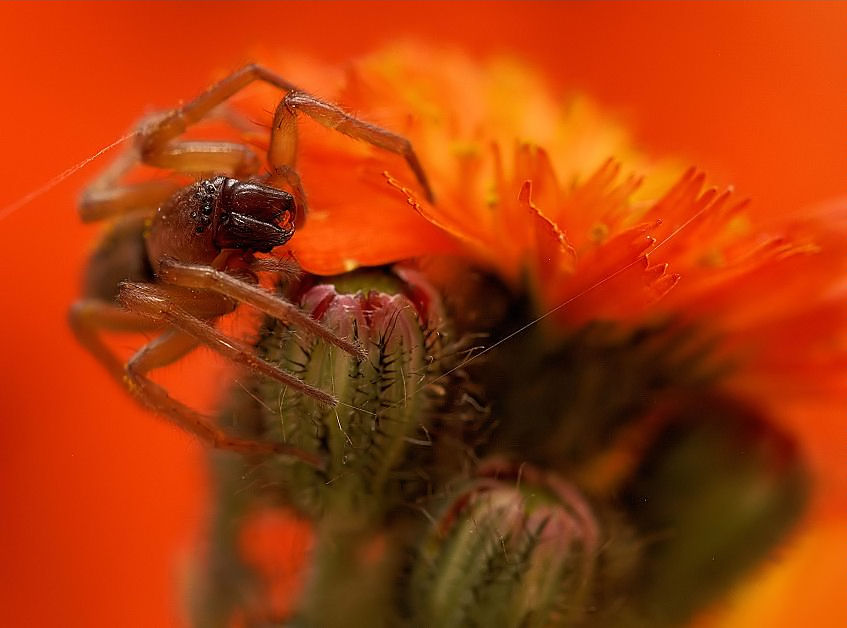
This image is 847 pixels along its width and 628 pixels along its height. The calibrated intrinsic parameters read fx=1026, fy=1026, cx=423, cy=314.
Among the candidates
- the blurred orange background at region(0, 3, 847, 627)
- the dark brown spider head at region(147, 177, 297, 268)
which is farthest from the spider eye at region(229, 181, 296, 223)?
the blurred orange background at region(0, 3, 847, 627)

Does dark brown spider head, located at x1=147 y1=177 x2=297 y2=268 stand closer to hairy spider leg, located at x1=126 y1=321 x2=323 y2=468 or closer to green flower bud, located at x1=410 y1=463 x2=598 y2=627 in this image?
hairy spider leg, located at x1=126 y1=321 x2=323 y2=468

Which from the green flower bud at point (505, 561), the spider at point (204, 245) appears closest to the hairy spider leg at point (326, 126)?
the spider at point (204, 245)

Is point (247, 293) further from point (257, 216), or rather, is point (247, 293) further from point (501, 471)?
point (501, 471)

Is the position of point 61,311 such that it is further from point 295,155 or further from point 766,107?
point 766,107

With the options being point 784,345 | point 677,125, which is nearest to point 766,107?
point 677,125

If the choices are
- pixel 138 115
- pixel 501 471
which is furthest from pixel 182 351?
pixel 138 115

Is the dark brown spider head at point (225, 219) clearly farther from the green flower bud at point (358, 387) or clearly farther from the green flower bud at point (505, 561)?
the green flower bud at point (505, 561)
